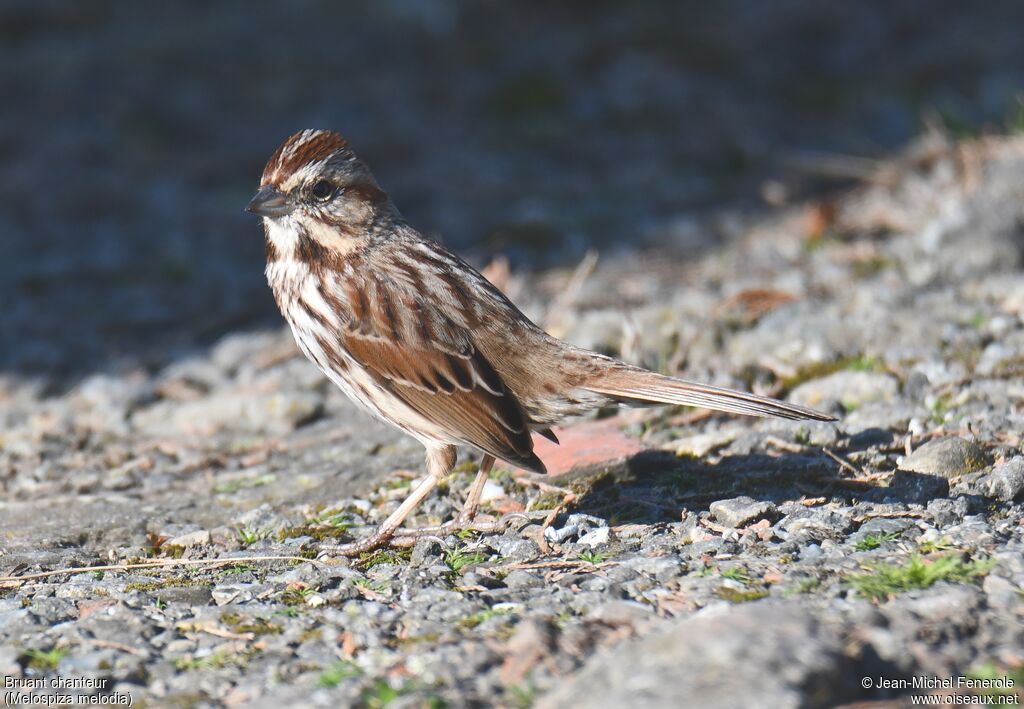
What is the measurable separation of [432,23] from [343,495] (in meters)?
6.90

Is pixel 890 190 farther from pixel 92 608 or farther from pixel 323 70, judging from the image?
pixel 92 608

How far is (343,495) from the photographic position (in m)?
4.91

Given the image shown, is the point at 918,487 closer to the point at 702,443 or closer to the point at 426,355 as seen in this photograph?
the point at 702,443

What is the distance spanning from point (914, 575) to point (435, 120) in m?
6.90

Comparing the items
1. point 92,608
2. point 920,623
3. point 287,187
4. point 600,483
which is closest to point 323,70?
point 287,187

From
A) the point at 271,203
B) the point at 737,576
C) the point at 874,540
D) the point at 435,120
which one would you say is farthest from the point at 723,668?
the point at 435,120

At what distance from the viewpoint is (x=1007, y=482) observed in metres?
4.12

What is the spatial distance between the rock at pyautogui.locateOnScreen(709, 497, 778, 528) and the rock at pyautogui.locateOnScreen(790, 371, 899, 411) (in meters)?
1.14

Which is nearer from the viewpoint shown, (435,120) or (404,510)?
(404,510)

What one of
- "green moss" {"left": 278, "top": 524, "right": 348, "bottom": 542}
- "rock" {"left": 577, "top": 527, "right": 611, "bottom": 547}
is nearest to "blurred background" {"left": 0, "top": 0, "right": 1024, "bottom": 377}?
"green moss" {"left": 278, "top": 524, "right": 348, "bottom": 542}

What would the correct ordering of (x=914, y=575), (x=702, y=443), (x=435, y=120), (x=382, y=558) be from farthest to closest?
(x=435, y=120) < (x=702, y=443) < (x=382, y=558) < (x=914, y=575)

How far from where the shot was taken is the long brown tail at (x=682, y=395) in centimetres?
401

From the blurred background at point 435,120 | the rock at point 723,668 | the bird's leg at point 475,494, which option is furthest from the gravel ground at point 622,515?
the blurred background at point 435,120

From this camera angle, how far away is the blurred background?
788cm
